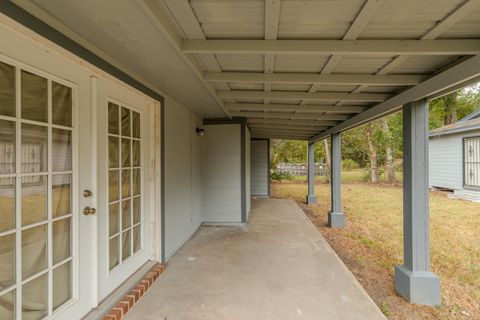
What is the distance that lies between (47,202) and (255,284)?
2.18 metres

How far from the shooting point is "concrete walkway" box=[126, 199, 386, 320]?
98.7 inches

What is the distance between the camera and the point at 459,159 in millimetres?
10391

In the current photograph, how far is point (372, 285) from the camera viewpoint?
11.2 feet

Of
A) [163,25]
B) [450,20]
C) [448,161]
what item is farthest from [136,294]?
[448,161]

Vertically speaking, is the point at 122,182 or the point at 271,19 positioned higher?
the point at 271,19

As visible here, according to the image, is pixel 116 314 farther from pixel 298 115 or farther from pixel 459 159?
pixel 459 159

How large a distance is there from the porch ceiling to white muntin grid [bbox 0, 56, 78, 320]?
0.48m

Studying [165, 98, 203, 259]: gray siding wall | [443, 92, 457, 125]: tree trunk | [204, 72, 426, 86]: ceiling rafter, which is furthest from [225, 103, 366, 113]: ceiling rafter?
[443, 92, 457, 125]: tree trunk

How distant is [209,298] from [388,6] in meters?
2.81

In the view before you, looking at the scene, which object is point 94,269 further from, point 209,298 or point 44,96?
point 44,96

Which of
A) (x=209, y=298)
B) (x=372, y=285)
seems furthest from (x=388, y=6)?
(x=372, y=285)

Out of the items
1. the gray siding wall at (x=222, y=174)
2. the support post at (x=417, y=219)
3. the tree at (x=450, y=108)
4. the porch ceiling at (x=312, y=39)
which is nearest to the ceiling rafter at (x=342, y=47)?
the porch ceiling at (x=312, y=39)

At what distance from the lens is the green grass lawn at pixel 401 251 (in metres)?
2.95

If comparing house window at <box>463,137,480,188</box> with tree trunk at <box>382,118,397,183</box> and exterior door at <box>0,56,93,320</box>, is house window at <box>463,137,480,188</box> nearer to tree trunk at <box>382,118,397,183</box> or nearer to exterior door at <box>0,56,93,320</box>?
tree trunk at <box>382,118,397,183</box>
